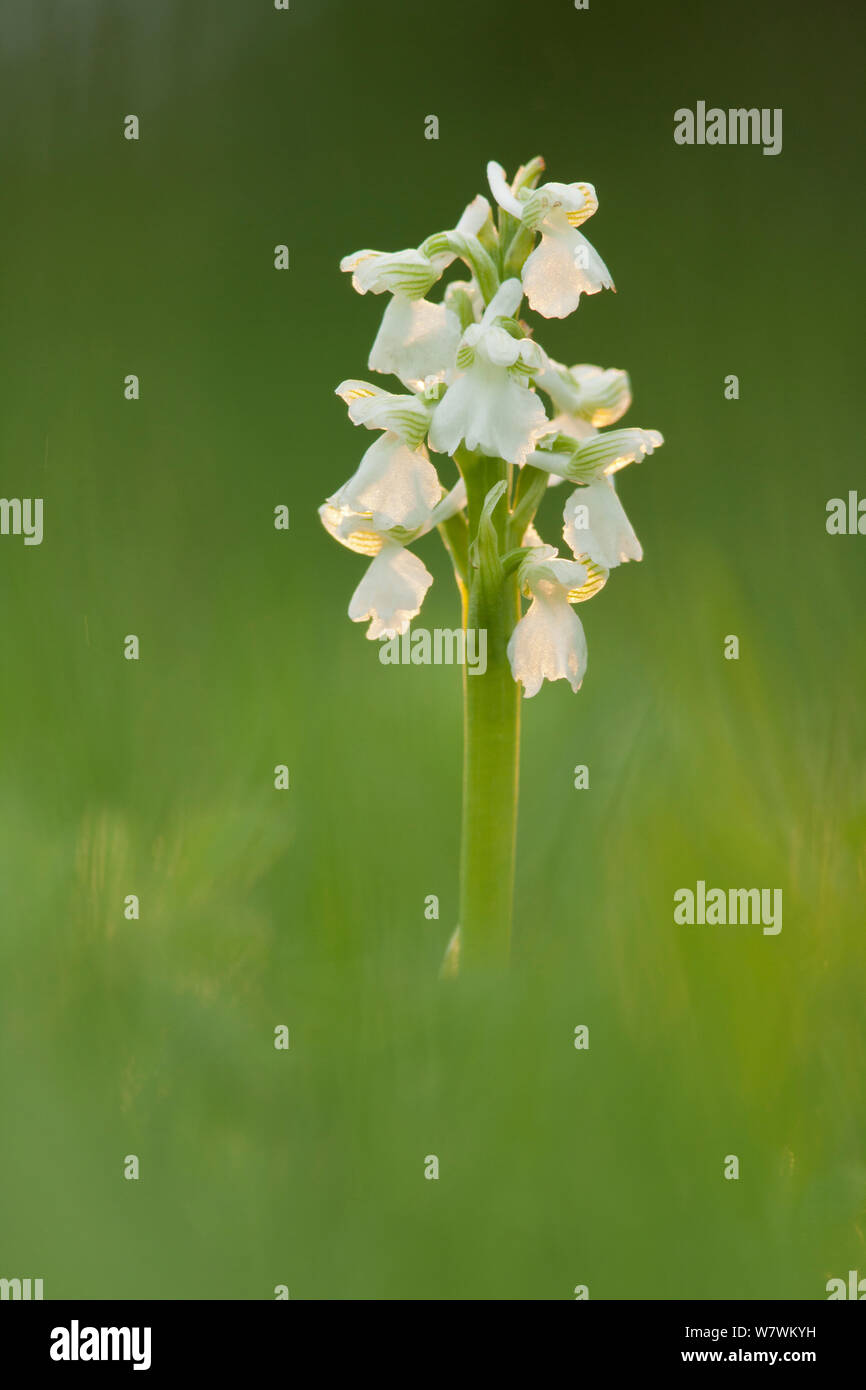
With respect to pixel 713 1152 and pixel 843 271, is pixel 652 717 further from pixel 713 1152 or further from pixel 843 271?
pixel 843 271

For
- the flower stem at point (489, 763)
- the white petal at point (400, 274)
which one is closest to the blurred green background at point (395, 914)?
the flower stem at point (489, 763)

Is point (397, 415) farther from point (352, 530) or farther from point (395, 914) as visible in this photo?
point (395, 914)

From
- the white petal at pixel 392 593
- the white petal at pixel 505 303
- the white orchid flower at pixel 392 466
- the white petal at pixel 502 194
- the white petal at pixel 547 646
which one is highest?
the white petal at pixel 502 194

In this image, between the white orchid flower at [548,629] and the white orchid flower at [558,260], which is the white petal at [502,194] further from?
the white orchid flower at [548,629]

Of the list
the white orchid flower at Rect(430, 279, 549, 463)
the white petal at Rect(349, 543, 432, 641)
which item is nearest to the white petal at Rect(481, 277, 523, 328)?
the white orchid flower at Rect(430, 279, 549, 463)

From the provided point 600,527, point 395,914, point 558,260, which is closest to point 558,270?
point 558,260
